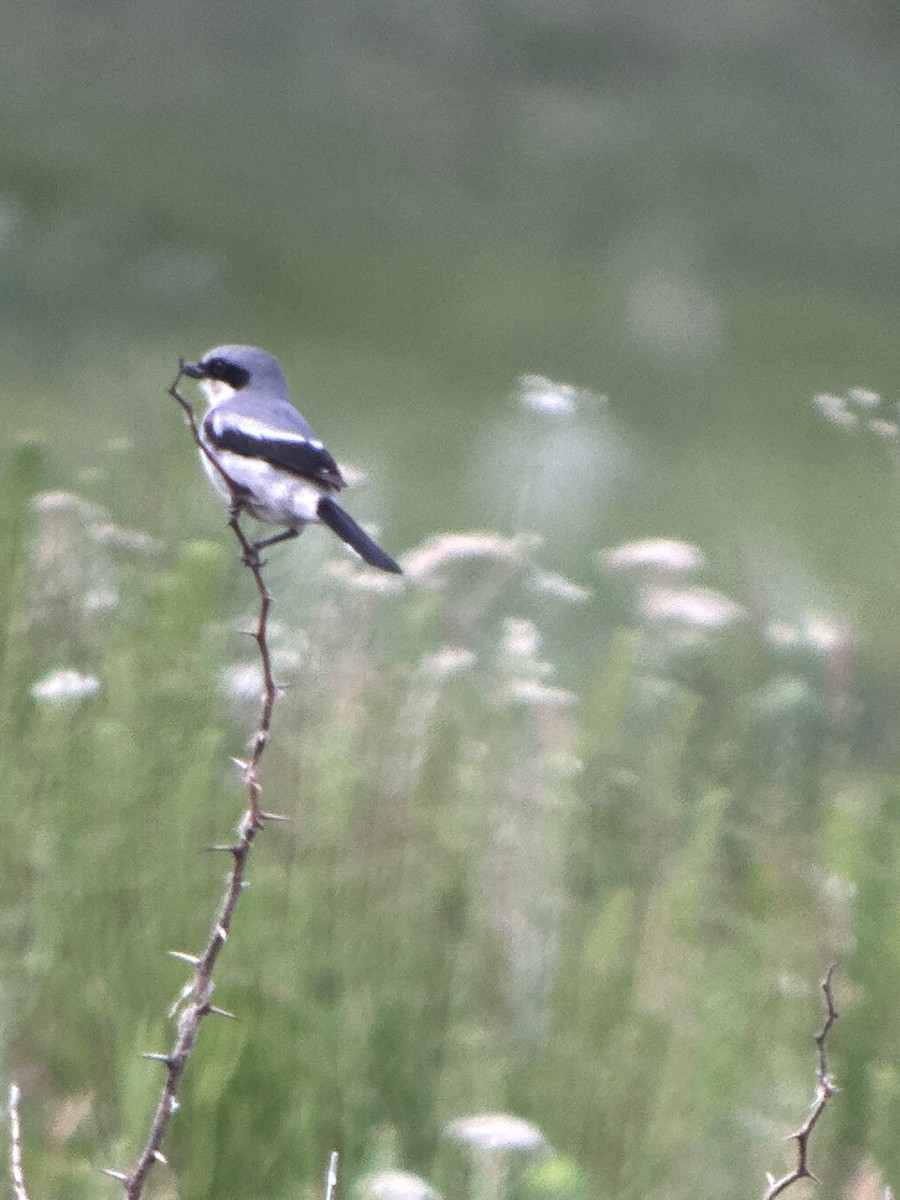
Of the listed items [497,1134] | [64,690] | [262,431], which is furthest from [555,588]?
[497,1134]

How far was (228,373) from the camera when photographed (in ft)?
7.53

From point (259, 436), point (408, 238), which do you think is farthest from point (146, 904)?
point (408, 238)

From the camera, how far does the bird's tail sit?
1809mm

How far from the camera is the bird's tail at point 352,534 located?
1809 millimetres

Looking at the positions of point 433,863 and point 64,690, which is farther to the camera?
point 433,863

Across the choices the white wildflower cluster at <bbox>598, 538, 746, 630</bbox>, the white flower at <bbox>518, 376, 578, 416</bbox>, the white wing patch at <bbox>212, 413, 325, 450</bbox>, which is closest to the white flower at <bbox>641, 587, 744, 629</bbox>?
the white wildflower cluster at <bbox>598, 538, 746, 630</bbox>

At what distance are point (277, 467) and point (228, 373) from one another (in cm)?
37

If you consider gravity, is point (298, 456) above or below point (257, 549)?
above

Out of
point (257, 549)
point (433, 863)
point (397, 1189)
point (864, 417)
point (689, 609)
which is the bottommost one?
point (397, 1189)

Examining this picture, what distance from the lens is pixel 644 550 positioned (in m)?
2.99

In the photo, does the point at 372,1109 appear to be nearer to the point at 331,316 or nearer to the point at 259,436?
the point at 259,436

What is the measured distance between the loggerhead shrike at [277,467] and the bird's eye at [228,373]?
77 mm

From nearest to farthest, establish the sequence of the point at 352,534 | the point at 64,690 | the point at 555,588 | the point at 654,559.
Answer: the point at 352,534
the point at 64,690
the point at 555,588
the point at 654,559

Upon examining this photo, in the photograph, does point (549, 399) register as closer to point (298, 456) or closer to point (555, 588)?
point (555, 588)
